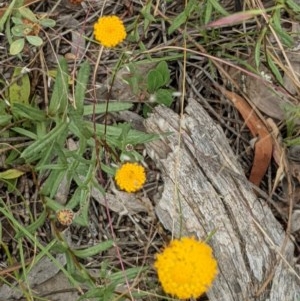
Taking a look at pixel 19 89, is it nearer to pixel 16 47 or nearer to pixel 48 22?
pixel 16 47

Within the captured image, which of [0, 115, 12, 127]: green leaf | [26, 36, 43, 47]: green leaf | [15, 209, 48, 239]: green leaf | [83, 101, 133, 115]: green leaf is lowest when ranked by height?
[15, 209, 48, 239]: green leaf

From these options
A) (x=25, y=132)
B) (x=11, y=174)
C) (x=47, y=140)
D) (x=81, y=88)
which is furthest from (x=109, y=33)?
(x=11, y=174)

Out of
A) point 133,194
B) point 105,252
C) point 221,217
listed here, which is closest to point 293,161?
point 221,217

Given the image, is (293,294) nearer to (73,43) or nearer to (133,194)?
(133,194)

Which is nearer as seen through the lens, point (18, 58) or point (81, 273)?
point (81, 273)

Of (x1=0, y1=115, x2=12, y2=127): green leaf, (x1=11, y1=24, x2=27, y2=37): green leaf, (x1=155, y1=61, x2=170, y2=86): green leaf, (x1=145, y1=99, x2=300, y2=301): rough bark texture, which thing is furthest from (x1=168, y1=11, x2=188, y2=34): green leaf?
(x1=0, y1=115, x2=12, y2=127): green leaf

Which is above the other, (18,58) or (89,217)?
(18,58)

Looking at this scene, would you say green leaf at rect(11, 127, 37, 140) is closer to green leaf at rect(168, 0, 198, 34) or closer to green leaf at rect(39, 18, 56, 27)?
green leaf at rect(39, 18, 56, 27)
